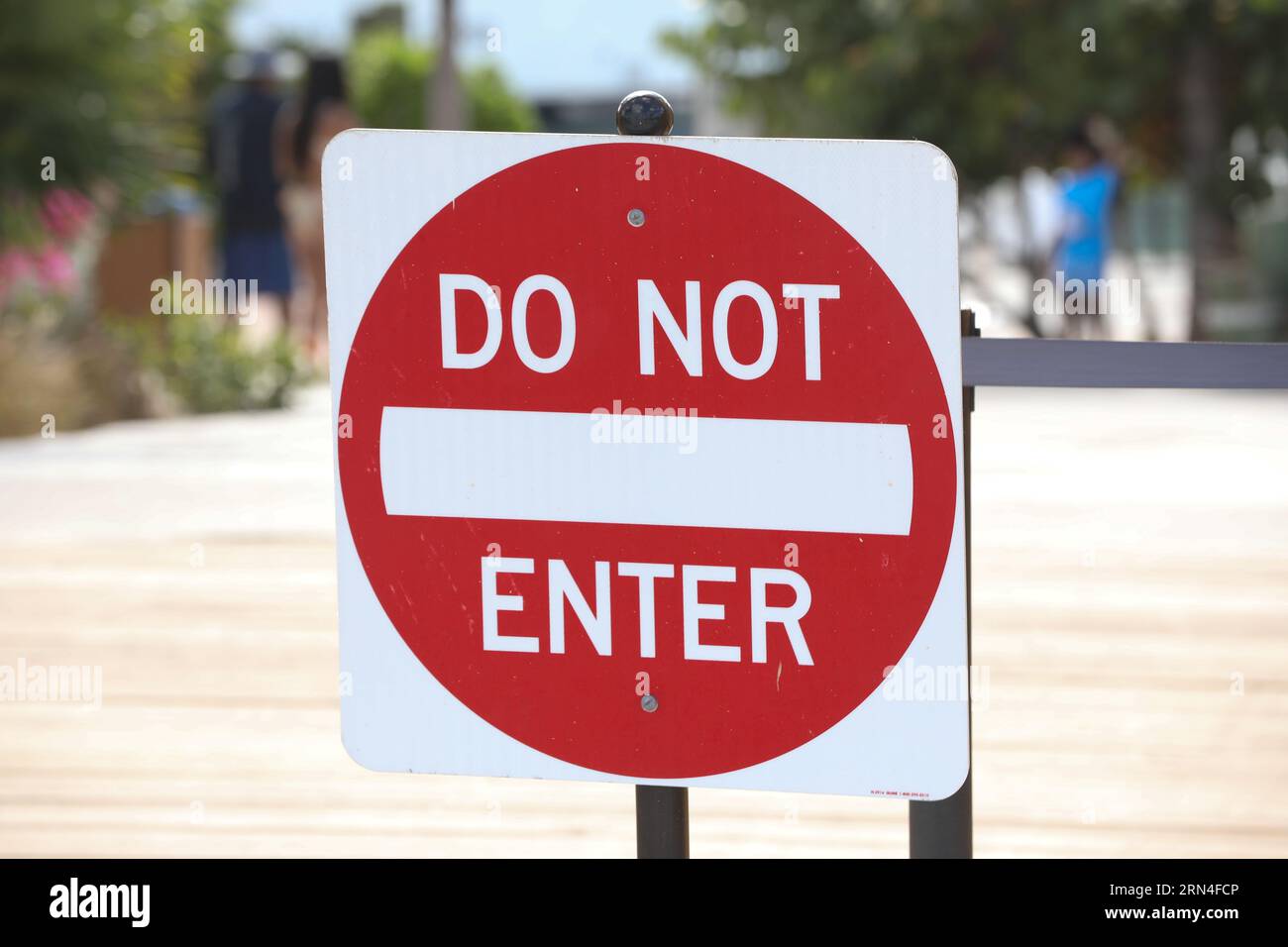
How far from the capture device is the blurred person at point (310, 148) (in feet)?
46.5

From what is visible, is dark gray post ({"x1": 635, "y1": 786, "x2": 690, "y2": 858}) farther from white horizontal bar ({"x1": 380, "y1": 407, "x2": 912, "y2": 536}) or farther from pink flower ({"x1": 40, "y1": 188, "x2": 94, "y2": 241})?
pink flower ({"x1": 40, "y1": 188, "x2": 94, "y2": 241})

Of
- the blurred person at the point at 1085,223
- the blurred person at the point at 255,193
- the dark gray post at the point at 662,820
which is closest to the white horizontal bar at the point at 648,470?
the dark gray post at the point at 662,820

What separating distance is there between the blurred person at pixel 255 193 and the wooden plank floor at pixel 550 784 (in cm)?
506

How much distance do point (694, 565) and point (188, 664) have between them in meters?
3.45

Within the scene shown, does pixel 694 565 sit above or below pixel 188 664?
above

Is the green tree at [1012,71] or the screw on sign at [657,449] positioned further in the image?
the green tree at [1012,71]

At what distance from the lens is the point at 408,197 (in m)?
2.20

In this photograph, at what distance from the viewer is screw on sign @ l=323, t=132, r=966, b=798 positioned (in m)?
2.08

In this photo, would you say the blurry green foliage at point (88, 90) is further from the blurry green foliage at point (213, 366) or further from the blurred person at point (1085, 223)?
the blurred person at point (1085, 223)

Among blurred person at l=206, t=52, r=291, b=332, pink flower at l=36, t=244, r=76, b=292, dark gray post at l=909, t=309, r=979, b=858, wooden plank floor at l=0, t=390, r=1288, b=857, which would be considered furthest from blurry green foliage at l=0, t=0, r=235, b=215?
dark gray post at l=909, t=309, r=979, b=858

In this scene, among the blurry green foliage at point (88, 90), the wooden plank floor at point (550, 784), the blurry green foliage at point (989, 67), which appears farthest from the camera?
A: the blurry green foliage at point (989, 67)

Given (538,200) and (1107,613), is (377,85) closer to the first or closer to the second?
(1107,613)
